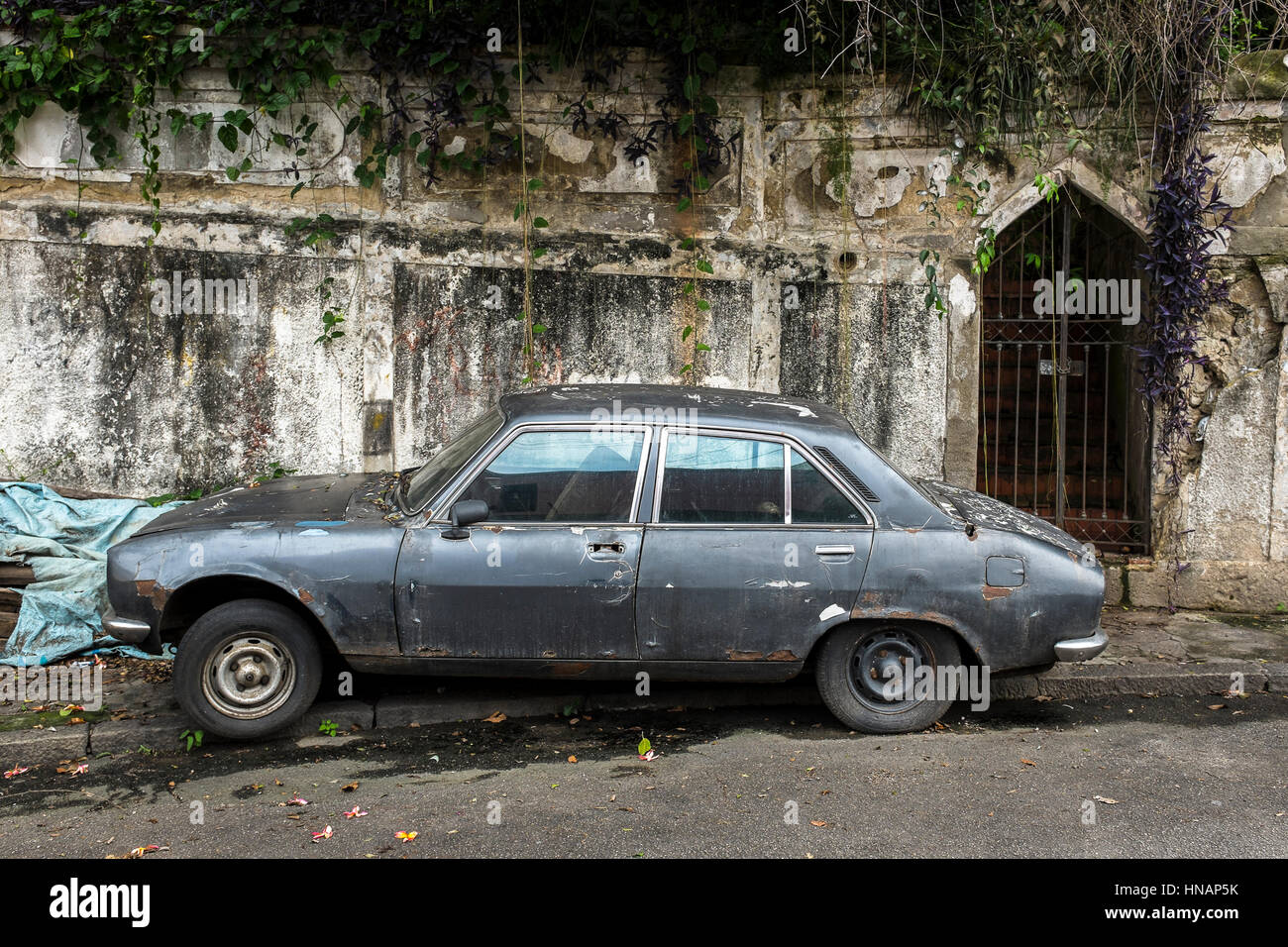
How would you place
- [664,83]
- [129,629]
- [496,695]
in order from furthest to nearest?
[664,83] → [496,695] → [129,629]

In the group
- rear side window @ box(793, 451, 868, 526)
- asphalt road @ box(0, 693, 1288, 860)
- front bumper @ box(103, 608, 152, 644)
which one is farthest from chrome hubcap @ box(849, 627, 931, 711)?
front bumper @ box(103, 608, 152, 644)

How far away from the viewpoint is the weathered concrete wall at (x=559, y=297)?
746 centimetres

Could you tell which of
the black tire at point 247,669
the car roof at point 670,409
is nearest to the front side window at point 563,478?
the car roof at point 670,409

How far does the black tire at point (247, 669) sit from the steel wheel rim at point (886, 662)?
2.53 metres

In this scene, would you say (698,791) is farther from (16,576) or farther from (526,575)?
(16,576)

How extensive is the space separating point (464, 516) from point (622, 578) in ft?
2.53

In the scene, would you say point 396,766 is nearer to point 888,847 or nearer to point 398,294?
point 888,847

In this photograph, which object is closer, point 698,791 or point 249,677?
point 698,791

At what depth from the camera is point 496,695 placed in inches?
223

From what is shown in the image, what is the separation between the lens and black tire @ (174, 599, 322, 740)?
4961 mm

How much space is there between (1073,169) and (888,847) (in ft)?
17.8

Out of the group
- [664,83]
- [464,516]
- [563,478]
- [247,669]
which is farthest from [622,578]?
[664,83]

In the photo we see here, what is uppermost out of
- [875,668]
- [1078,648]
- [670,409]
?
[670,409]

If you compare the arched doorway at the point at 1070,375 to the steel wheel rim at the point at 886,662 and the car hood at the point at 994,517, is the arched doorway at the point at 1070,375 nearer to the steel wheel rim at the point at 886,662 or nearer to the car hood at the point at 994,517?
the car hood at the point at 994,517
